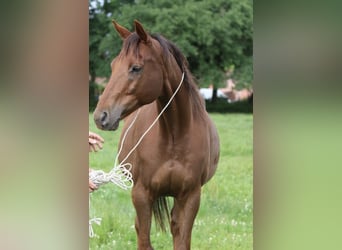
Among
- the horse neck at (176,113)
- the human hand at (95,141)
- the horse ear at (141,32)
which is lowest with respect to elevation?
the human hand at (95,141)

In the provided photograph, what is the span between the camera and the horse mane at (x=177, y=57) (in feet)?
4.33

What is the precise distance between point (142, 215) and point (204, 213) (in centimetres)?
23

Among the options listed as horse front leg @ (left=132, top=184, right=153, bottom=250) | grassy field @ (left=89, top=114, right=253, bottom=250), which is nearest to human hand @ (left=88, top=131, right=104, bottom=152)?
grassy field @ (left=89, top=114, right=253, bottom=250)

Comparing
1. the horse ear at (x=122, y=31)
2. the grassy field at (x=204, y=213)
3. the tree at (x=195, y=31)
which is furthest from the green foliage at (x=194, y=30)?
the grassy field at (x=204, y=213)

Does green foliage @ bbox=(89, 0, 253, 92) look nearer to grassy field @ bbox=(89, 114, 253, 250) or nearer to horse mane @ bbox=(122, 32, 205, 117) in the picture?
horse mane @ bbox=(122, 32, 205, 117)

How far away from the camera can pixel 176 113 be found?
4.81ft

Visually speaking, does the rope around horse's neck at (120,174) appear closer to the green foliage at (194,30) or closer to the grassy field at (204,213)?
the grassy field at (204,213)

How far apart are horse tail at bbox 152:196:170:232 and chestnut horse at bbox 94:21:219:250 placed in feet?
0.06

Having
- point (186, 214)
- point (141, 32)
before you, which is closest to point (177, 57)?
point (141, 32)

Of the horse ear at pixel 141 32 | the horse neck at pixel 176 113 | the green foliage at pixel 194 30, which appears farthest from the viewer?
the green foliage at pixel 194 30

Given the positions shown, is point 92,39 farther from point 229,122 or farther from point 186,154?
point 229,122

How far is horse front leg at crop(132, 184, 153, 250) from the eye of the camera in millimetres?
1511

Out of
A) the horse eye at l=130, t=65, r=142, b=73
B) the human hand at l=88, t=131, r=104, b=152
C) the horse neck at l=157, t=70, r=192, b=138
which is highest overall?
the horse eye at l=130, t=65, r=142, b=73
